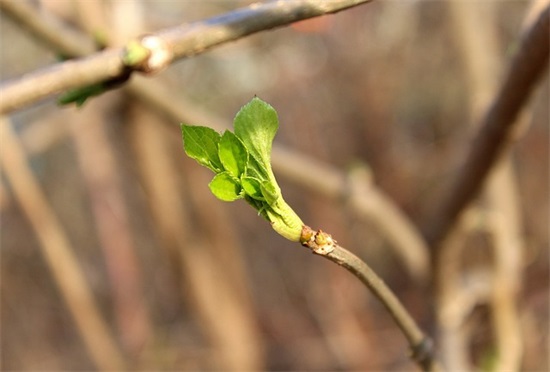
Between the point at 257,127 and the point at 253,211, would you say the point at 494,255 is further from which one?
the point at 253,211

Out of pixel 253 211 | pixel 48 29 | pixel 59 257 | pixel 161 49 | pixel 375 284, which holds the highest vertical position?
pixel 253 211

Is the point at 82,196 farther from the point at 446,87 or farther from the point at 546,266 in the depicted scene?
the point at 546,266

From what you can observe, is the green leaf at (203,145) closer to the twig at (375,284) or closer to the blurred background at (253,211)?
the twig at (375,284)

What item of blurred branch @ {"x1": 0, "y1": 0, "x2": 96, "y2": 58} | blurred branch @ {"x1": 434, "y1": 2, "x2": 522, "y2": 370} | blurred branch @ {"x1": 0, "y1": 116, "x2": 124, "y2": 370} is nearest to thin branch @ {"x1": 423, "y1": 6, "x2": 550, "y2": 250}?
blurred branch @ {"x1": 434, "y1": 2, "x2": 522, "y2": 370}

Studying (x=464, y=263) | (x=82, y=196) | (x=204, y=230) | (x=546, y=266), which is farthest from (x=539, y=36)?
(x=82, y=196)

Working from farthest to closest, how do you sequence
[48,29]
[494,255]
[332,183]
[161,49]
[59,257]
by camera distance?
[59,257] → [494,255] → [332,183] → [48,29] → [161,49]

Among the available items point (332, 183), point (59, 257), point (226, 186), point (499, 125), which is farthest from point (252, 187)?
point (59, 257)

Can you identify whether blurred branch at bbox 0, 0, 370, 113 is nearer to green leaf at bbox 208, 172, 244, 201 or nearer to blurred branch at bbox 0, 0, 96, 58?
green leaf at bbox 208, 172, 244, 201
